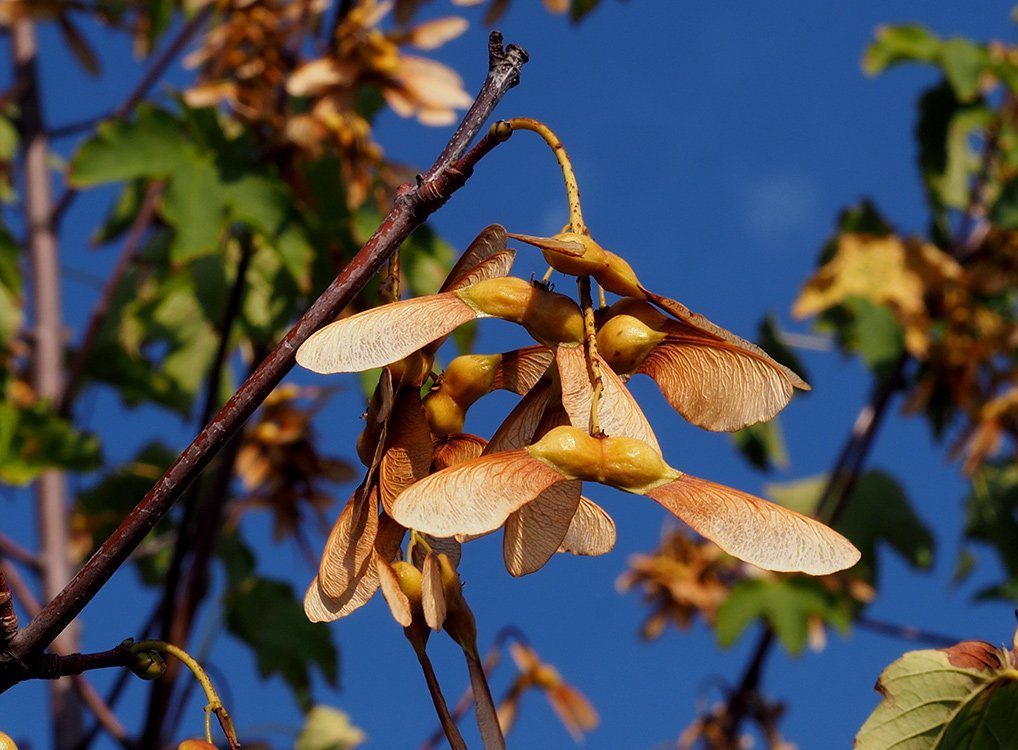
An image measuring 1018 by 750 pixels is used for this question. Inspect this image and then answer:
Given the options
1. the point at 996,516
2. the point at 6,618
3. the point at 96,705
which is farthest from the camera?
the point at 996,516

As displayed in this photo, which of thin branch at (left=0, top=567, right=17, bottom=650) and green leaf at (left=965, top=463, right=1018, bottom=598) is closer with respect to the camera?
thin branch at (left=0, top=567, right=17, bottom=650)

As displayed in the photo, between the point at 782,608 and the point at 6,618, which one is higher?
the point at 782,608

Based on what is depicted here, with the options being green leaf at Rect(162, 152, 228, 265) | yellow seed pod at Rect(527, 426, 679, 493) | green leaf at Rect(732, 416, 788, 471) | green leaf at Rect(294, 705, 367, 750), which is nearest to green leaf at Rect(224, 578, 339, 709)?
green leaf at Rect(294, 705, 367, 750)

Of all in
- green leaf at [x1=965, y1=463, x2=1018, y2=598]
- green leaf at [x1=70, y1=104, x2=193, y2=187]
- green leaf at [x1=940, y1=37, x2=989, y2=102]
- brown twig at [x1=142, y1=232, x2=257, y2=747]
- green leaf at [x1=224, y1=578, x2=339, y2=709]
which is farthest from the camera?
green leaf at [x1=965, y1=463, x2=1018, y2=598]

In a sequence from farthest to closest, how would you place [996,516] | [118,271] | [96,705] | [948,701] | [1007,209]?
[996,516]
[1007,209]
[118,271]
[96,705]
[948,701]

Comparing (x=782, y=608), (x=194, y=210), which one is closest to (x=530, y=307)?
(x=194, y=210)

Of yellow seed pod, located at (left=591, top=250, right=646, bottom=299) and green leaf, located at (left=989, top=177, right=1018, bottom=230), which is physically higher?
green leaf, located at (left=989, top=177, right=1018, bottom=230)

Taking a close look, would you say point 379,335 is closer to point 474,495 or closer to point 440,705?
point 474,495

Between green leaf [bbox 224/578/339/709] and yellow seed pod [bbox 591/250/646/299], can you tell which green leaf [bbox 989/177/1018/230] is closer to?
green leaf [bbox 224/578/339/709]
